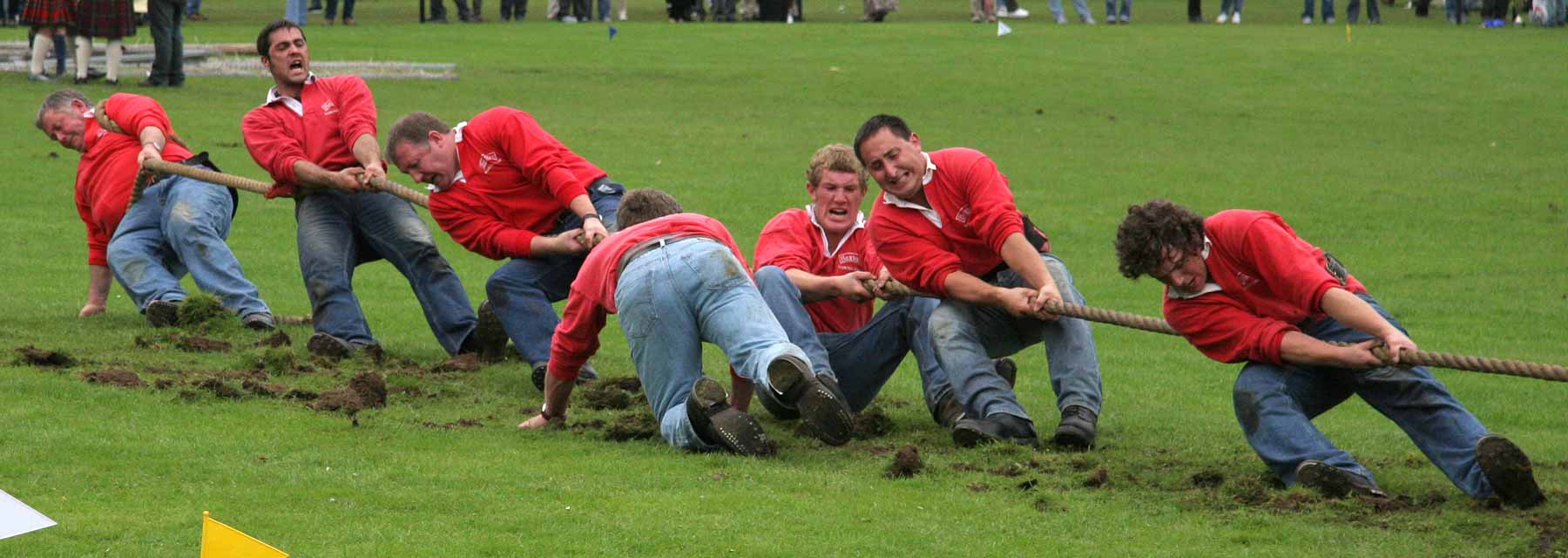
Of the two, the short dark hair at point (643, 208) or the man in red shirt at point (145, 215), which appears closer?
the short dark hair at point (643, 208)

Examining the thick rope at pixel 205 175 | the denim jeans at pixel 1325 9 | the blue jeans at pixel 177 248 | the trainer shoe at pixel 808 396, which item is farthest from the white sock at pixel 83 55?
the denim jeans at pixel 1325 9

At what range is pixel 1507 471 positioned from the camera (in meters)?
5.88

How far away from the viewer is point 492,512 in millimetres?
5918

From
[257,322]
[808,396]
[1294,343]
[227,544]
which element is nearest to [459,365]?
[257,322]

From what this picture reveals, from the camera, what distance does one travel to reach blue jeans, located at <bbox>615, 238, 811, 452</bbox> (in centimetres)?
675

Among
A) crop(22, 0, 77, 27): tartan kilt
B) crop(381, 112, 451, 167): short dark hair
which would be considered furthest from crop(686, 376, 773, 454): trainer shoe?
crop(22, 0, 77, 27): tartan kilt

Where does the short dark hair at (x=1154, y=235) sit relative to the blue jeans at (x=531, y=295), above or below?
above

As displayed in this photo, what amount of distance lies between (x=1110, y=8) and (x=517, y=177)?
27.1 meters

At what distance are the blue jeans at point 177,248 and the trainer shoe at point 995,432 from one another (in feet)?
15.3

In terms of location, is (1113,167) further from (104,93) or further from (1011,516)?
(1011,516)

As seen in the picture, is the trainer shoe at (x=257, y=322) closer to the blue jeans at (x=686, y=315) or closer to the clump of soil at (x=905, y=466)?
the blue jeans at (x=686, y=315)

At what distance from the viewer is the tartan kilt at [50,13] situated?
19797 millimetres

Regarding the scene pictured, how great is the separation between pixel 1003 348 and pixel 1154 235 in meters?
1.60

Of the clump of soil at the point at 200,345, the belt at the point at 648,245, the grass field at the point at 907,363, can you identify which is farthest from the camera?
the clump of soil at the point at 200,345
